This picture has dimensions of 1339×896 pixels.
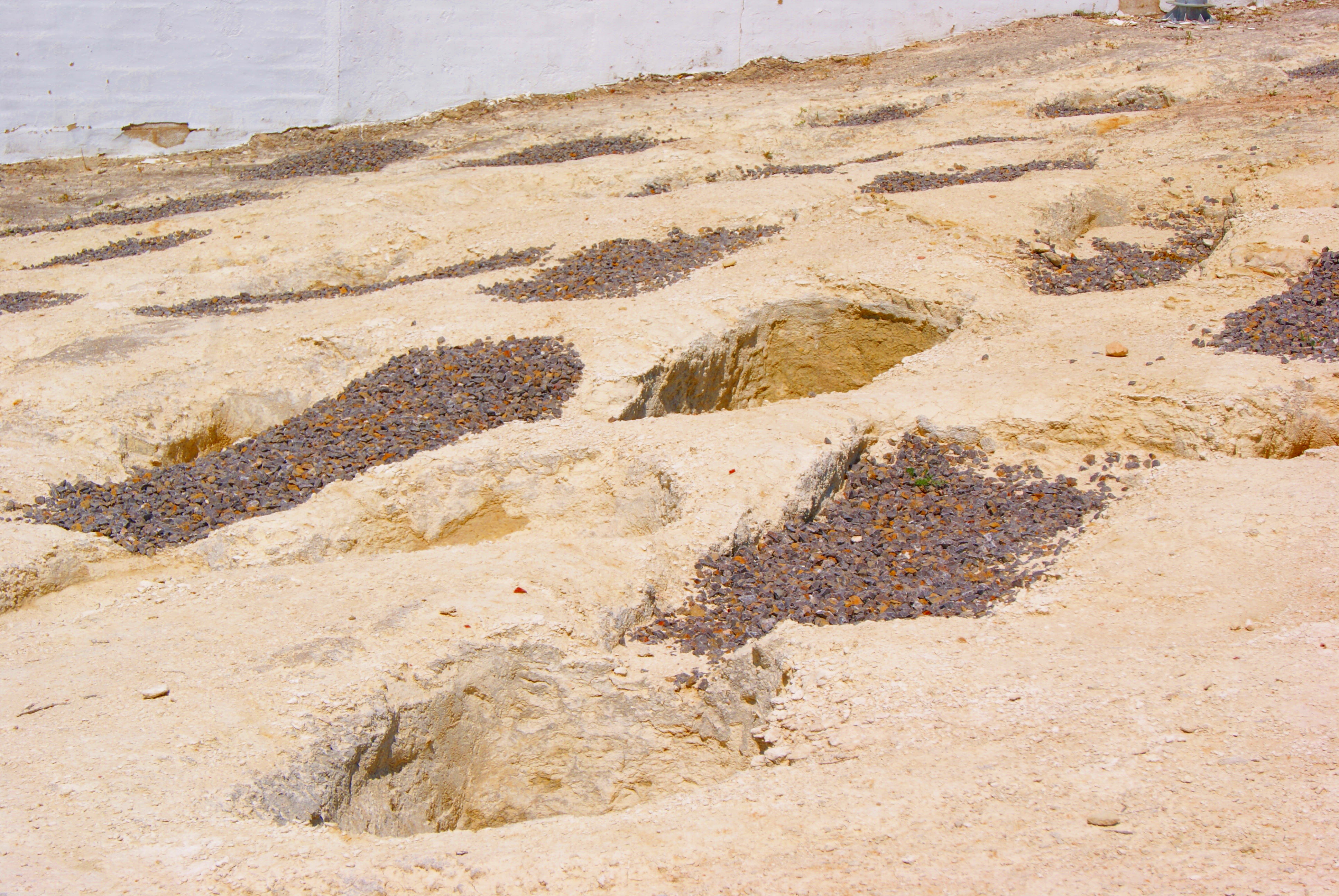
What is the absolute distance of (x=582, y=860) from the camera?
110 inches

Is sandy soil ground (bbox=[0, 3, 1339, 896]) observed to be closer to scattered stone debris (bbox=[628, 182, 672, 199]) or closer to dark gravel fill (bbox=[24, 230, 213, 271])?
dark gravel fill (bbox=[24, 230, 213, 271])

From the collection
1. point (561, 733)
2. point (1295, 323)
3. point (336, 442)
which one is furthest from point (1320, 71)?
point (561, 733)

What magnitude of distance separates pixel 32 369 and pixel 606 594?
15.9 feet

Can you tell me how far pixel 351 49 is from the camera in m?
13.4

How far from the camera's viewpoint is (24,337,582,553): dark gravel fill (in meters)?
5.43

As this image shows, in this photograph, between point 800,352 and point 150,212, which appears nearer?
point 800,352

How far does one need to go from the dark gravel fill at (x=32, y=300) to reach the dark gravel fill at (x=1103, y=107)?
1006cm

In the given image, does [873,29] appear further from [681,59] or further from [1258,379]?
[1258,379]

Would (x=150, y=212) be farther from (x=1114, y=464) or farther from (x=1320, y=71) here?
(x=1320, y=71)

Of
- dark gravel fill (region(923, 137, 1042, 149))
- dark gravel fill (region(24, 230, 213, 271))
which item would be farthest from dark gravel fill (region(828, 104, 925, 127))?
dark gravel fill (region(24, 230, 213, 271))

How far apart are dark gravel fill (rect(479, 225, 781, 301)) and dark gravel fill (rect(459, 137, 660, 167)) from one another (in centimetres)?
328

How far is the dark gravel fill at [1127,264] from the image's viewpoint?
7.24 metres

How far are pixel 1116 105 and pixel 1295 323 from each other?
20.8 ft

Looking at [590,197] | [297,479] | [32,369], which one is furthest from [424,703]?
[590,197]
